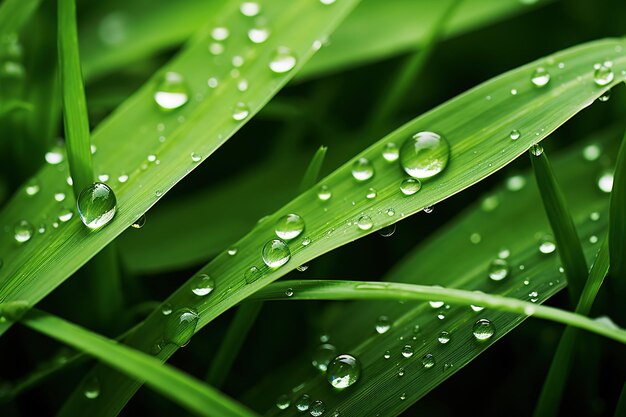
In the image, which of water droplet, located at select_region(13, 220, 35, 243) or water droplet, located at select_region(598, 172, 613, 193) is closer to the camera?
water droplet, located at select_region(13, 220, 35, 243)

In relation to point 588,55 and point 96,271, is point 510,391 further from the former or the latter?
point 96,271

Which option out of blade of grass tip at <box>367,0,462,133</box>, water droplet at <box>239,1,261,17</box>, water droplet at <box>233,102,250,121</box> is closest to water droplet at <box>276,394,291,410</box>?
water droplet at <box>233,102,250,121</box>

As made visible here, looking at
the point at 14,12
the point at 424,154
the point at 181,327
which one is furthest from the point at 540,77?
the point at 14,12

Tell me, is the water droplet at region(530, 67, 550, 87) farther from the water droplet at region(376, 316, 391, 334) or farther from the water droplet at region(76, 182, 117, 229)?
the water droplet at region(76, 182, 117, 229)

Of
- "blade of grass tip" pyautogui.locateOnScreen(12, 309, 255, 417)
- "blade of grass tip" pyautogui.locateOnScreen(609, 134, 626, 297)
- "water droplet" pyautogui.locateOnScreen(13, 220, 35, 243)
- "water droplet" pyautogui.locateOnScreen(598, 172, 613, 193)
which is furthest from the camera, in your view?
"water droplet" pyautogui.locateOnScreen(598, 172, 613, 193)

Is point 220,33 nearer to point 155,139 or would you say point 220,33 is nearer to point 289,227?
point 155,139

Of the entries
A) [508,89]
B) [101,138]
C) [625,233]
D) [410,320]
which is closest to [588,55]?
[508,89]
